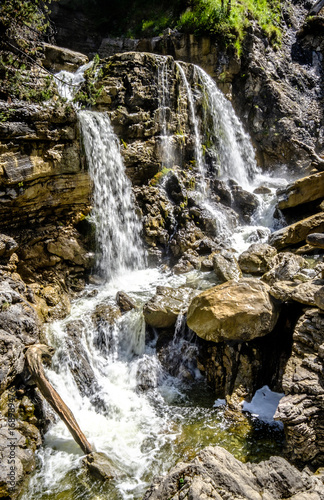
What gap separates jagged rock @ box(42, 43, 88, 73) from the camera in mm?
12797

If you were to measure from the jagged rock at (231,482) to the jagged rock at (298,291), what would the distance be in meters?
2.96

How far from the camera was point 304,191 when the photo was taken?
441 inches

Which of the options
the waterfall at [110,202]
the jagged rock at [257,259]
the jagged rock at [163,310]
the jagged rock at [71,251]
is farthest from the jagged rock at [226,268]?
the jagged rock at [71,251]

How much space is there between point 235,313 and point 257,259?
132 inches

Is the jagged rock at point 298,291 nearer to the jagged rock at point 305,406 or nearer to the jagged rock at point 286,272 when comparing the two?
the jagged rock at point 286,272

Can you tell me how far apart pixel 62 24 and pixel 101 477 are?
909 inches

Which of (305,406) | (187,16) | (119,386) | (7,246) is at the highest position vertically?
(187,16)

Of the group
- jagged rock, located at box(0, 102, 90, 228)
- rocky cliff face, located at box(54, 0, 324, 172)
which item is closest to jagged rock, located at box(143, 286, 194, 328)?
jagged rock, located at box(0, 102, 90, 228)

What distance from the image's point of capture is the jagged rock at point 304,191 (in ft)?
36.3

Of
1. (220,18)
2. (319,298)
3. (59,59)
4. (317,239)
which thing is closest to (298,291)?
(319,298)

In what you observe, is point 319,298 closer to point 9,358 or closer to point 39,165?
point 9,358

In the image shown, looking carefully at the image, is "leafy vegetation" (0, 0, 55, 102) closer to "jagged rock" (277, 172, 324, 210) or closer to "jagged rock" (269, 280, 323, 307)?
"jagged rock" (269, 280, 323, 307)

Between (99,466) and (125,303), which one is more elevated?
(125,303)

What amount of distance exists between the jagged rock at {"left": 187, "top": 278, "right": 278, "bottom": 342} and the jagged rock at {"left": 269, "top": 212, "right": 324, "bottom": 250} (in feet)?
12.6
